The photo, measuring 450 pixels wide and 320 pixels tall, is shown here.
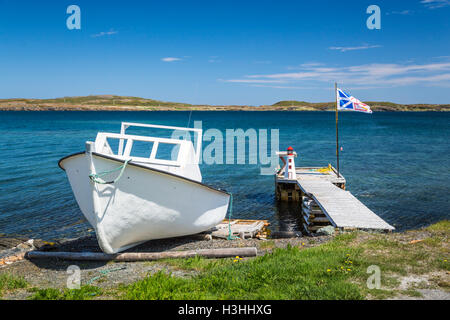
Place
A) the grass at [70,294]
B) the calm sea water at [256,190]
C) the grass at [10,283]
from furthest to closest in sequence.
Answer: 1. the calm sea water at [256,190]
2. the grass at [10,283]
3. the grass at [70,294]

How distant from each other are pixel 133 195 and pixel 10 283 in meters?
3.19

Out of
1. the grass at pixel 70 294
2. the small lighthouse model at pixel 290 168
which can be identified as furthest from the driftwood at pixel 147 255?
the small lighthouse model at pixel 290 168

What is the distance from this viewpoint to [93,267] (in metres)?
9.06

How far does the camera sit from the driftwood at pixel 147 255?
8930 mm

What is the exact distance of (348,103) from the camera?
18109mm

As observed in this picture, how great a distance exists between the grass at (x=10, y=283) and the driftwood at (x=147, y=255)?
1936 millimetres

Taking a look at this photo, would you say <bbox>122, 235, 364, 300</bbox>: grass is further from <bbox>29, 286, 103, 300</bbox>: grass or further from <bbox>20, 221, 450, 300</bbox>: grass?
<bbox>29, 286, 103, 300</bbox>: grass

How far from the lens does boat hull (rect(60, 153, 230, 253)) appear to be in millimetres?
8914

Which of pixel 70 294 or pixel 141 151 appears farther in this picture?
pixel 141 151

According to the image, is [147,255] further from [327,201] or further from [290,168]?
[290,168]

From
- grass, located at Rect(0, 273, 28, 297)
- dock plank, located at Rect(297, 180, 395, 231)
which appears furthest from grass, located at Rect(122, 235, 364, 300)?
dock plank, located at Rect(297, 180, 395, 231)

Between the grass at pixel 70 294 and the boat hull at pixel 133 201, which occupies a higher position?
the boat hull at pixel 133 201

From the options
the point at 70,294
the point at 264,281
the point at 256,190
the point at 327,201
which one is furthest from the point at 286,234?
the point at 70,294

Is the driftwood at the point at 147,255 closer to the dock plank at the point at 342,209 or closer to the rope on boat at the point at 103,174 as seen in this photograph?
the rope on boat at the point at 103,174
